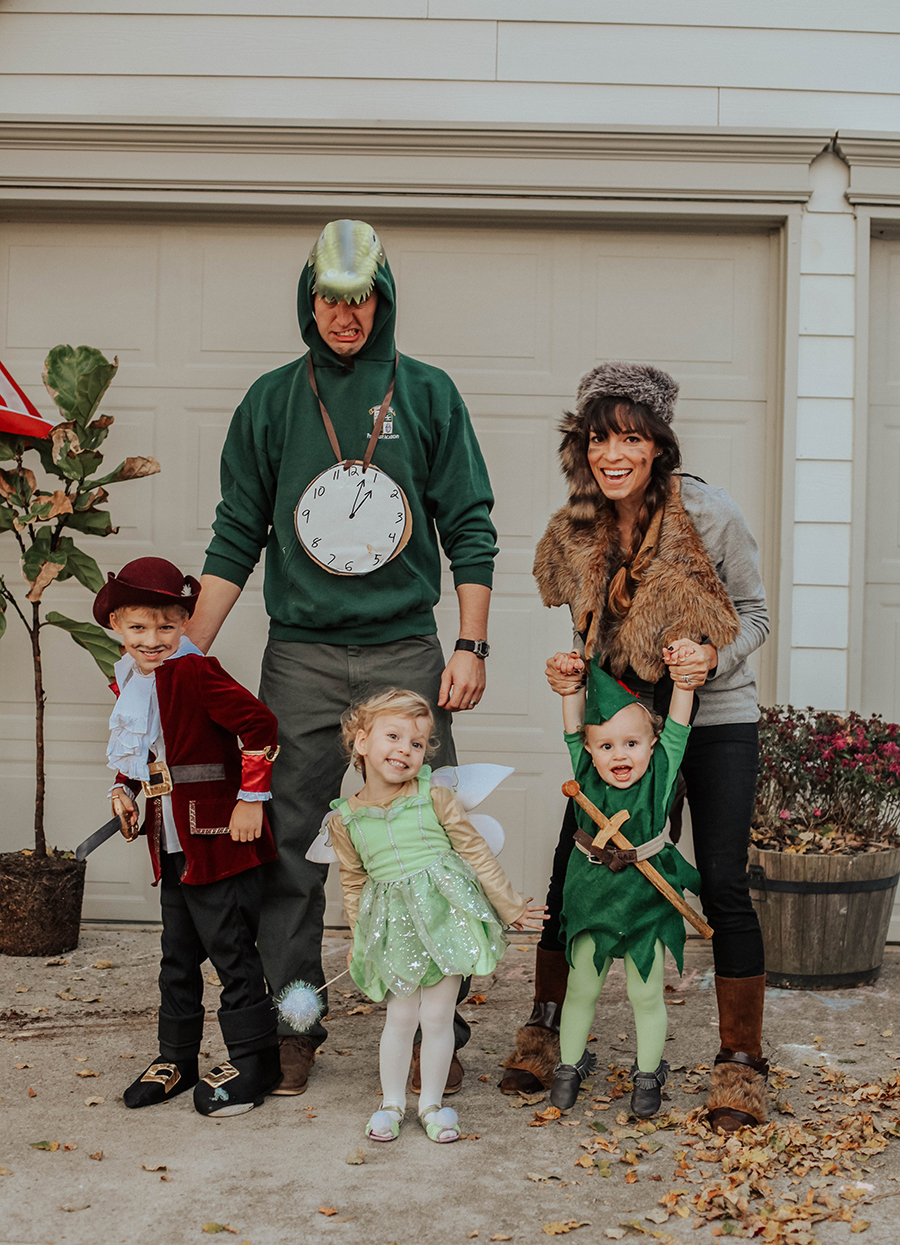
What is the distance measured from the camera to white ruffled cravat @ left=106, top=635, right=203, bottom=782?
2.70 meters

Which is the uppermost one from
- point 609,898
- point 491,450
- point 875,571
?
point 491,450

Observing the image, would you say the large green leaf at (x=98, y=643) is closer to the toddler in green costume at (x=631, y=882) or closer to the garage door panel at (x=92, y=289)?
the garage door panel at (x=92, y=289)

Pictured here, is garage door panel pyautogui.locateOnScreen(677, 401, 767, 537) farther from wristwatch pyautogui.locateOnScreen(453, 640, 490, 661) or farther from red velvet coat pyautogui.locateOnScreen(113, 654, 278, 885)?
red velvet coat pyautogui.locateOnScreen(113, 654, 278, 885)

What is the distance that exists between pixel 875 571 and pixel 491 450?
1565mm

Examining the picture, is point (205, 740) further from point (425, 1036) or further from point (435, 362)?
point (435, 362)

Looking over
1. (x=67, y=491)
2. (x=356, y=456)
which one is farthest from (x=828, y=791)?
(x=67, y=491)

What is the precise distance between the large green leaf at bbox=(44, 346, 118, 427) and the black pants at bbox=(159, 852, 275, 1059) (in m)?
1.90

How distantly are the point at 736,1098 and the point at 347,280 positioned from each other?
2.11 metres

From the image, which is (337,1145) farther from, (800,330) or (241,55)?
(241,55)

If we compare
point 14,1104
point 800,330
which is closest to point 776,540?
point 800,330

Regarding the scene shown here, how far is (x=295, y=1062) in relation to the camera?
2.85 metres

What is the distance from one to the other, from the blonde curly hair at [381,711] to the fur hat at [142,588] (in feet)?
1.62

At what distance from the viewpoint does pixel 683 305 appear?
14.7 feet

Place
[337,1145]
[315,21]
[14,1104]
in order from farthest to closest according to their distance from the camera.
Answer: [315,21]
[14,1104]
[337,1145]
